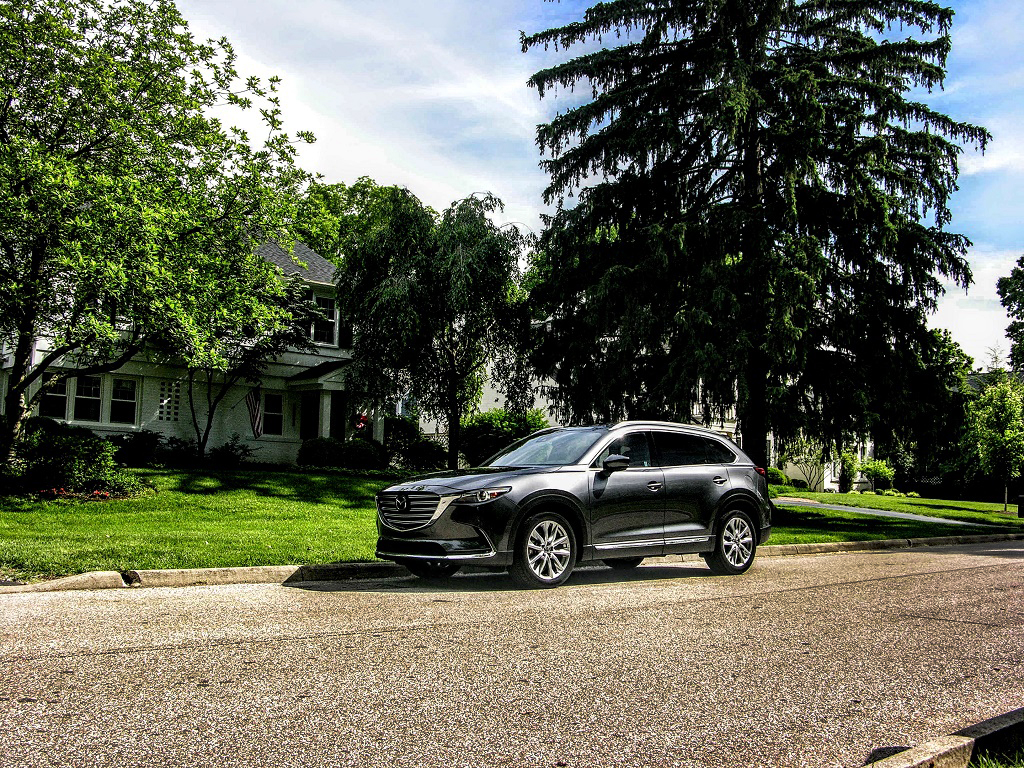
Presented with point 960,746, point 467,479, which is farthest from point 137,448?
point 960,746

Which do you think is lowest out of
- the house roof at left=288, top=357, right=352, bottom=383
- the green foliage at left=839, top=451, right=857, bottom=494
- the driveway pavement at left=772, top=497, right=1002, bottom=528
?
the driveway pavement at left=772, top=497, right=1002, bottom=528

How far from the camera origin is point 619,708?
14.4 ft

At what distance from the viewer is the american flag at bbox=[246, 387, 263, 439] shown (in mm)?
29562

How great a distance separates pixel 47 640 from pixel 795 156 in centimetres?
1854

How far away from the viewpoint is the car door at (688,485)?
10.0 m

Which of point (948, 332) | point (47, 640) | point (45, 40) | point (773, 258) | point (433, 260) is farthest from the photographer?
point (948, 332)

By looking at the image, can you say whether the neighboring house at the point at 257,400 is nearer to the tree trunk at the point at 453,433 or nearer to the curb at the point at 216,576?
the tree trunk at the point at 453,433

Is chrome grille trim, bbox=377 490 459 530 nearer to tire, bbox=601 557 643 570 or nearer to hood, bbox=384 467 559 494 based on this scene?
hood, bbox=384 467 559 494

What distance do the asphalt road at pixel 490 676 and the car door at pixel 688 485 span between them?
1.43 metres

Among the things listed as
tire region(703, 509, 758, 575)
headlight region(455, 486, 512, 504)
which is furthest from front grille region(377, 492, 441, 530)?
tire region(703, 509, 758, 575)

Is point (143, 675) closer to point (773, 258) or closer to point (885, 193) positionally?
point (773, 258)

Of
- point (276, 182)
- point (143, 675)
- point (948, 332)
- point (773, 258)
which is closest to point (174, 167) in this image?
point (276, 182)

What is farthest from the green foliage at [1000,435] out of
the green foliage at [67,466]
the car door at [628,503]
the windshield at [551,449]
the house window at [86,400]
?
the house window at [86,400]

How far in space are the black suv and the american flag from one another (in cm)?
2085
